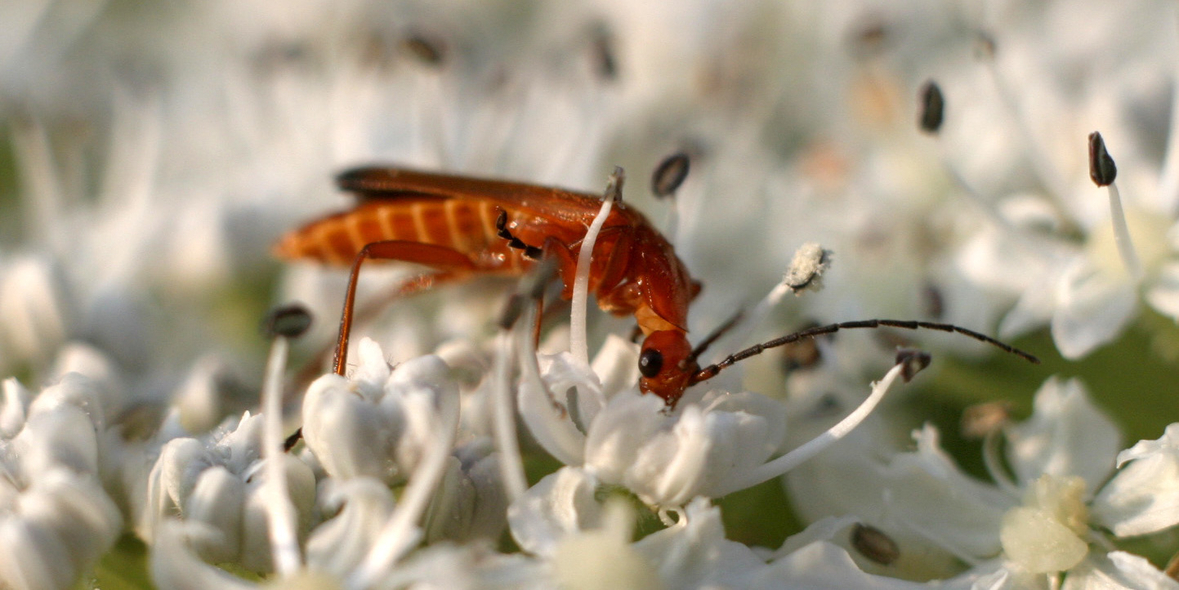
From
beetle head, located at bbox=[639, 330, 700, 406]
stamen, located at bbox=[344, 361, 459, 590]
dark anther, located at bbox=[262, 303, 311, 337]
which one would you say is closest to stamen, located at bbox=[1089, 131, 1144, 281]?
beetle head, located at bbox=[639, 330, 700, 406]

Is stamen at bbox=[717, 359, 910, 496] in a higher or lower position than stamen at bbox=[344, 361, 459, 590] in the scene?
higher

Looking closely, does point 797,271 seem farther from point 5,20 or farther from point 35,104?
point 5,20

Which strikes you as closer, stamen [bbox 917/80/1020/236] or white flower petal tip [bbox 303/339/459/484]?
white flower petal tip [bbox 303/339/459/484]

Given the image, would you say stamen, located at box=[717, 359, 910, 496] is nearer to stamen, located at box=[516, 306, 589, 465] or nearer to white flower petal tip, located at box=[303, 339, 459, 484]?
stamen, located at box=[516, 306, 589, 465]

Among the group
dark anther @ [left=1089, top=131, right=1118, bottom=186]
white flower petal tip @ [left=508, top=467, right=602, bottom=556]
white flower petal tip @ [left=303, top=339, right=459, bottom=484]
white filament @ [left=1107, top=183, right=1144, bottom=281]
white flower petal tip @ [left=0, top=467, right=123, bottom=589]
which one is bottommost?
white flower petal tip @ [left=0, top=467, right=123, bottom=589]

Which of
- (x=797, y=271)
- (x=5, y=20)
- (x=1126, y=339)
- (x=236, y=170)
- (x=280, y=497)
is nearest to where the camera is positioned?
(x=280, y=497)

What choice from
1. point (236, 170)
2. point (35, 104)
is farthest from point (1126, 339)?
point (35, 104)
